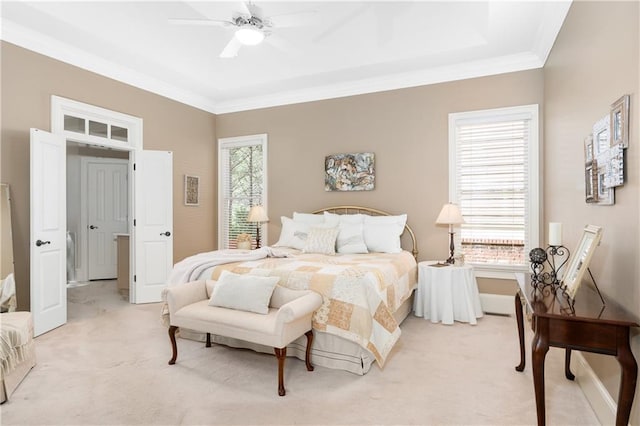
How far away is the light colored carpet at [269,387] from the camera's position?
85.9 inches

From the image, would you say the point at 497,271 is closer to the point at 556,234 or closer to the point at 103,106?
the point at 556,234

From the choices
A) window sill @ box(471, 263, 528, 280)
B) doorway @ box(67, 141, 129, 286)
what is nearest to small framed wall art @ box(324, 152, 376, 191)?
window sill @ box(471, 263, 528, 280)

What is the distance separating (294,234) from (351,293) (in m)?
2.10

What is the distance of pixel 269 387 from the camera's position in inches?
99.9

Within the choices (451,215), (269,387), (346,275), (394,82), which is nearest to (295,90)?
(394,82)

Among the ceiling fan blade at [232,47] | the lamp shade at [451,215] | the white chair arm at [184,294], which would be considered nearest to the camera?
the white chair arm at [184,294]

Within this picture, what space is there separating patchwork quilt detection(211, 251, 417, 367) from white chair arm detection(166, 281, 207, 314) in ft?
0.64

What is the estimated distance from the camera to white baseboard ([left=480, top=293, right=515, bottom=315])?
14.2 feet

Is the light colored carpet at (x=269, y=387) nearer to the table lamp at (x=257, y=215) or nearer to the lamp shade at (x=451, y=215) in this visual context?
the lamp shade at (x=451, y=215)

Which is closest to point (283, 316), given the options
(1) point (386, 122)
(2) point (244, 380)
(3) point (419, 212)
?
→ (2) point (244, 380)

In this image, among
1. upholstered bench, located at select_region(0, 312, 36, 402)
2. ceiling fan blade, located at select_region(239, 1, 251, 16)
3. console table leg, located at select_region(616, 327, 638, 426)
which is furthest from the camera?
ceiling fan blade, located at select_region(239, 1, 251, 16)

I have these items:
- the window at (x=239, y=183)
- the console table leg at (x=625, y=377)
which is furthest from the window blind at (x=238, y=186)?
the console table leg at (x=625, y=377)

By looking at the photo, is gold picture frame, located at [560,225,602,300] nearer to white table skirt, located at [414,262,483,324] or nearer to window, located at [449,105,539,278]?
white table skirt, located at [414,262,483,324]

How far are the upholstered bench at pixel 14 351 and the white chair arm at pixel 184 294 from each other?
100 cm
